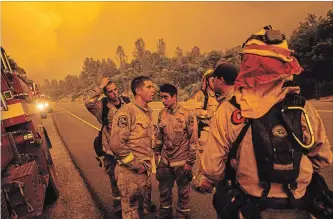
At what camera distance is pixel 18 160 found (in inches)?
130

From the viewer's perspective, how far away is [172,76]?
158ft

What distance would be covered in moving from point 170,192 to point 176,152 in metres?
0.59

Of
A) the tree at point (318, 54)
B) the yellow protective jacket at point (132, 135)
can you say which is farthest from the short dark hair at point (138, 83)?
the tree at point (318, 54)

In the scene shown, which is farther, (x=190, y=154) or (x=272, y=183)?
(x=190, y=154)

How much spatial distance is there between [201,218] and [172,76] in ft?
149

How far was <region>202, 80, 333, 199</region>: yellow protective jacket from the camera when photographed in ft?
5.08

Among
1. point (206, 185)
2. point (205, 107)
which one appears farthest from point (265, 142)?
point (205, 107)

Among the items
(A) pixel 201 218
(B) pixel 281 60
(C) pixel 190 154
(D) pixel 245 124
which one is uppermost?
(B) pixel 281 60

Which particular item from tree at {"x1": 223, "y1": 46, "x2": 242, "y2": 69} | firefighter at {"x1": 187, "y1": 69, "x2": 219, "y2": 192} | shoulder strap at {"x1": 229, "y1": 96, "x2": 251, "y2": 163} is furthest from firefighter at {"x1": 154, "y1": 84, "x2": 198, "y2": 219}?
tree at {"x1": 223, "y1": 46, "x2": 242, "y2": 69}

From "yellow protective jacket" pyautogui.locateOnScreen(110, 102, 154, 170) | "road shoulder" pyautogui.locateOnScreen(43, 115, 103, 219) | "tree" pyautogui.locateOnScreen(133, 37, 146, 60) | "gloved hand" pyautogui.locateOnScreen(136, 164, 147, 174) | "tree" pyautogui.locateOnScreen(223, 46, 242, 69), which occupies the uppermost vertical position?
→ "tree" pyautogui.locateOnScreen(133, 37, 146, 60)

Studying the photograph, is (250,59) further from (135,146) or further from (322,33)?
(322,33)

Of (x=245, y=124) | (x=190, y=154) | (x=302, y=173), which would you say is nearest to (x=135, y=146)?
(x=190, y=154)

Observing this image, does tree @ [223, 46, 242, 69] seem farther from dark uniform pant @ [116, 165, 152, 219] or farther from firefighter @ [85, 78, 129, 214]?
dark uniform pant @ [116, 165, 152, 219]

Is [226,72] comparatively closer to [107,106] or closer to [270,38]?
[270,38]
